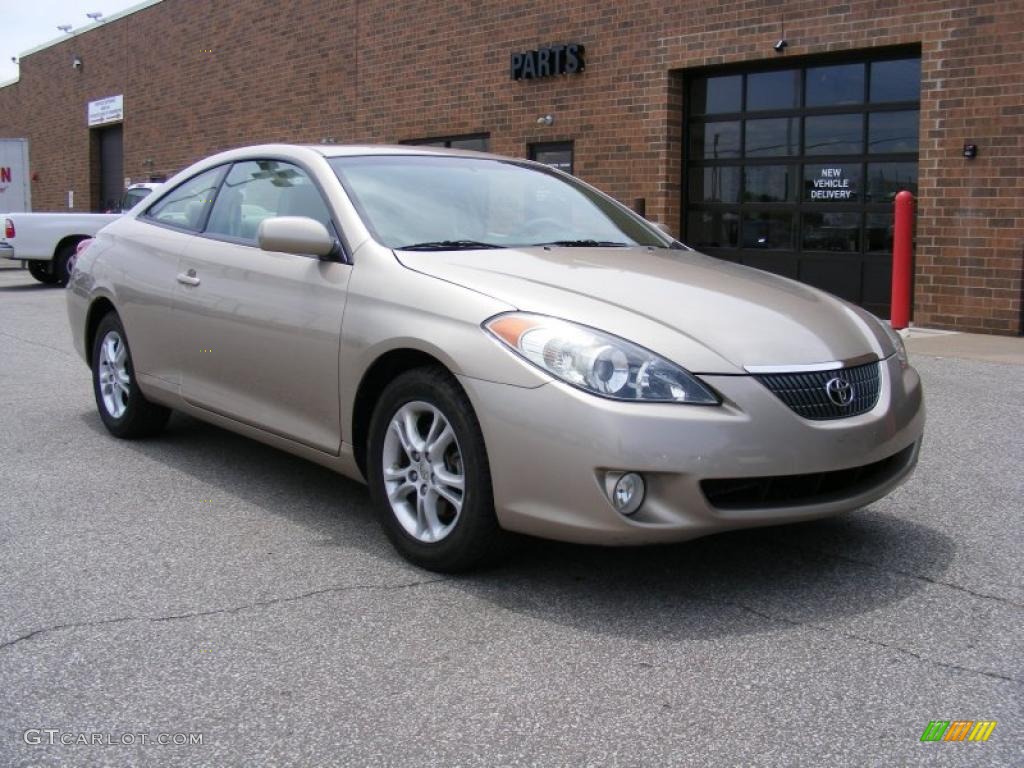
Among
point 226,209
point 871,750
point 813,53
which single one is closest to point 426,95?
point 813,53

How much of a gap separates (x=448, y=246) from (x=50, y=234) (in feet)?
51.6

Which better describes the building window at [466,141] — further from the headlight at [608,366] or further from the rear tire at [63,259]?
the headlight at [608,366]

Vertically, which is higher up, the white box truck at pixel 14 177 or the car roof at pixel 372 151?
the white box truck at pixel 14 177

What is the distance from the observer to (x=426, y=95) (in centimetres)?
1947

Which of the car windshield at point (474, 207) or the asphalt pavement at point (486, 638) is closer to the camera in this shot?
the asphalt pavement at point (486, 638)

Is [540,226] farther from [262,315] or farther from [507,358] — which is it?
[507,358]

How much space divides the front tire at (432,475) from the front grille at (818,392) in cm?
99

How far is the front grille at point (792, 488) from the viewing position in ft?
12.1

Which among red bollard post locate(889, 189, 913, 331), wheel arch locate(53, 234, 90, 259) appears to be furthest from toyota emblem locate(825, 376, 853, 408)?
wheel arch locate(53, 234, 90, 259)

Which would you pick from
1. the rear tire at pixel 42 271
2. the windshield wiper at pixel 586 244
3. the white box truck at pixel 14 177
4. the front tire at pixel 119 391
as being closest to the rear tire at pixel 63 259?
the rear tire at pixel 42 271

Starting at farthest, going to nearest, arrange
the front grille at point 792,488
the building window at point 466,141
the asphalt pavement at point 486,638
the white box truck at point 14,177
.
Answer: the white box truck at point 14,177 < the building window at point 466,141 < the front grille at point 792,488 < the asphalt pavement at point 486,638

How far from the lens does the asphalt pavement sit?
2887 millimetres

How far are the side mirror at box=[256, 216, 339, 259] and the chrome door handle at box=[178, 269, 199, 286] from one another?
98 cm

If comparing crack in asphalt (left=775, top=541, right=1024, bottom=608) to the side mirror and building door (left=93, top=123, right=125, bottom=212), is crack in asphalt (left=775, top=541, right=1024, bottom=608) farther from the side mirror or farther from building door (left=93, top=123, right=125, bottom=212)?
building door (left=93, top=123, right=125, bottom=212)
